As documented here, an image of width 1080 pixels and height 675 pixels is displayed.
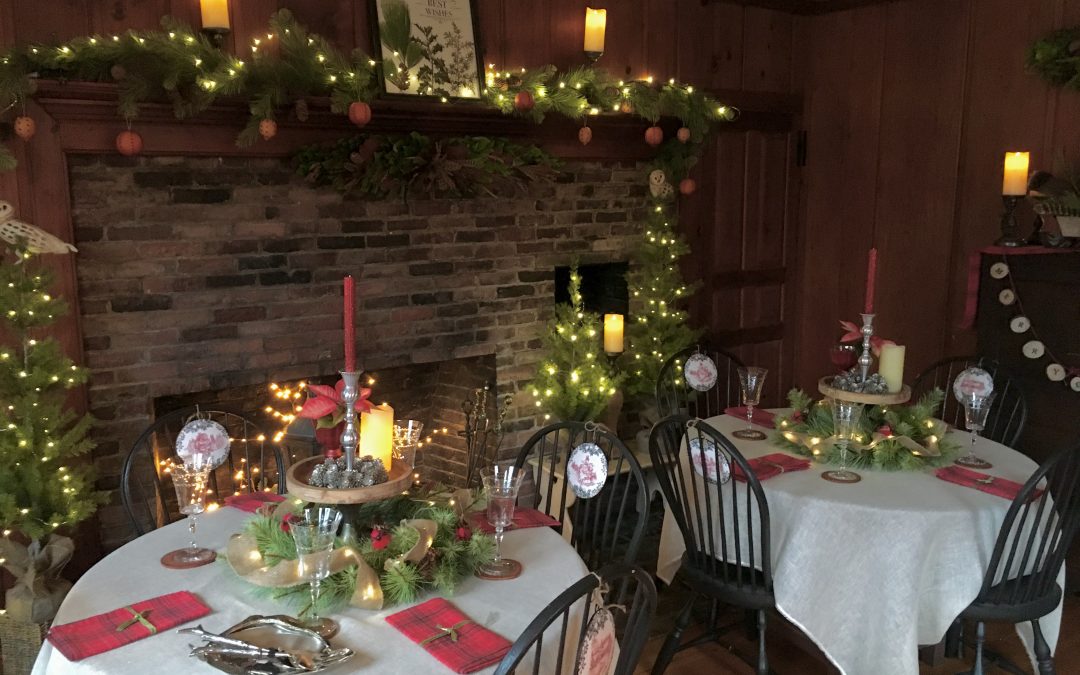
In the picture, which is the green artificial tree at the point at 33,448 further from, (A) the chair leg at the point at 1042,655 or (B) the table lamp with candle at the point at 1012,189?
(B) the table lamp with candle at the point at 1012,189

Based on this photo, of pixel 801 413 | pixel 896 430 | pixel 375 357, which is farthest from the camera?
pixel 375 357

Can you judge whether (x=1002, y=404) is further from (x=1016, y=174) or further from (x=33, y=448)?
(x=33, y=448)

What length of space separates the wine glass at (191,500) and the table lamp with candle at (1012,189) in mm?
3175

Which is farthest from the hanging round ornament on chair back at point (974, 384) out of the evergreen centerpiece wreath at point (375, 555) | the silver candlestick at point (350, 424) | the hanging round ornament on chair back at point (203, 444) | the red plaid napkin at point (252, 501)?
the hanging round ornament on chair back at point (203, 444)

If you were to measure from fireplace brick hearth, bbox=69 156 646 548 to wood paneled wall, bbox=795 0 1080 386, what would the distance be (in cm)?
157

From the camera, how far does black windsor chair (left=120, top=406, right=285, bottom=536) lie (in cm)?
256

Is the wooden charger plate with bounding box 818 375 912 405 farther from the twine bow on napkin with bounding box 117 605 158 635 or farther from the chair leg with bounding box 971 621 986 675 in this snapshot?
the twine bow on napkin with bounding box 117 605 158 635

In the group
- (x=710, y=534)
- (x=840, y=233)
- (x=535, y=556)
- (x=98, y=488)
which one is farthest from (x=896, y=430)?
(x=98, y=488)

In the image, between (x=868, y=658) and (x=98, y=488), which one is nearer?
(x=868, y=658)

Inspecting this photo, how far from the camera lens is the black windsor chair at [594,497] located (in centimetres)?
226

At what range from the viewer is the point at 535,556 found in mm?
1953

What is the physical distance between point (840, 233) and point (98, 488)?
372cm

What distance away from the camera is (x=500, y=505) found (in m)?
1.89

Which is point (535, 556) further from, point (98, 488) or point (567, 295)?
point (567, 295)
